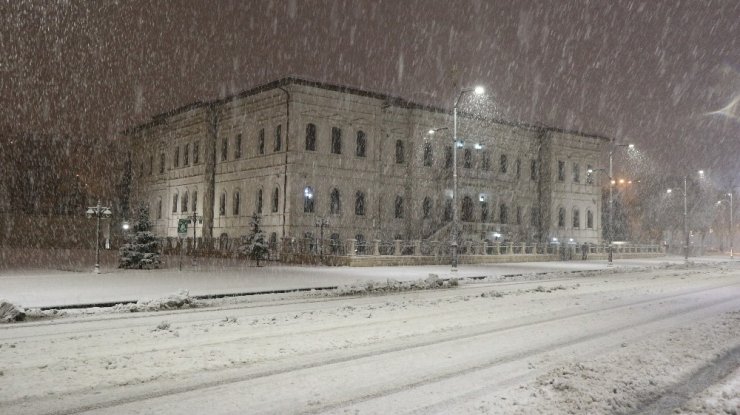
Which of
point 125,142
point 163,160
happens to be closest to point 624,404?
point 163,160

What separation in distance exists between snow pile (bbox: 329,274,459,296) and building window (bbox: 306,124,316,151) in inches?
968

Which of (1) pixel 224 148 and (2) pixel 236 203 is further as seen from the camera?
(1) pixel 224 148

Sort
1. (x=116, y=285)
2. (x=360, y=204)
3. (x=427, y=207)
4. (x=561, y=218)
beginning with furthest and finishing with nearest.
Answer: (x=561, y=218) → (x=427, y=207) → (x=360, y=204) → (x=116, y=285)

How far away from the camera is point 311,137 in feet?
151

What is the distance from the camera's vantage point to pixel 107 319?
12906 mm

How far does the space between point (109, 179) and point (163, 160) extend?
2445cm

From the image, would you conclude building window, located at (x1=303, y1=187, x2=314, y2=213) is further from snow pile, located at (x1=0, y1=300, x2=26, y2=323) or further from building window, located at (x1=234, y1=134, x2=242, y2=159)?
snow pile, located at (x1=0, y1=300, x2=26, y2=323)

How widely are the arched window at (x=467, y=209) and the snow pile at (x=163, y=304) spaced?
4251 centimetres

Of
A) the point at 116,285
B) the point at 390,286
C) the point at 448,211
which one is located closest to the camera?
the point at 116,285

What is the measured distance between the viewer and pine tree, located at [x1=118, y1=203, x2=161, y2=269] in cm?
3191

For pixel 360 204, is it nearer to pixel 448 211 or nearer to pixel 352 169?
pixel 352 169

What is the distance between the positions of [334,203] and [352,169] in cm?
289

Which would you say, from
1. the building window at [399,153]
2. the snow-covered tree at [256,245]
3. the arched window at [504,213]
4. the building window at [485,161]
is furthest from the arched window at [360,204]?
the arched window at [504,213]

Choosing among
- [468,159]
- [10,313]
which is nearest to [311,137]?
[468,159]
